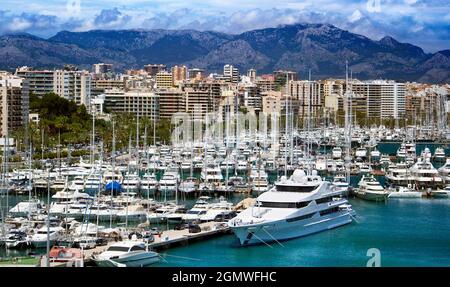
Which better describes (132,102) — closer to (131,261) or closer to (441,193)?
(441,193)

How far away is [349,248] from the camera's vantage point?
22.2 feet

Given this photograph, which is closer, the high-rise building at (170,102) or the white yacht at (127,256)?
the white yacht at (127,256)

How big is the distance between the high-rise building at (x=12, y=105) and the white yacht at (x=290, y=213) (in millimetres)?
10035

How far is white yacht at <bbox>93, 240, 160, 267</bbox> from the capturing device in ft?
18.8

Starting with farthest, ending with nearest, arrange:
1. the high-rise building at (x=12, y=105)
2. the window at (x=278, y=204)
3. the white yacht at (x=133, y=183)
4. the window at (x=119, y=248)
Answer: the high-rise building at (x=12, y=105) < the white yacht at (x=133, y=183) < the window at (x=278, y=204) < the window at (x=119, y=248)

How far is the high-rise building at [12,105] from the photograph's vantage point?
Result: 57.1ft

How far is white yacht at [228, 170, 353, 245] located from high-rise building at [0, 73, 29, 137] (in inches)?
395

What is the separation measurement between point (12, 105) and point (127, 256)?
41.7 feet

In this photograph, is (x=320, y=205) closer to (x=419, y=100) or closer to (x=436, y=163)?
(x=436, y=163)

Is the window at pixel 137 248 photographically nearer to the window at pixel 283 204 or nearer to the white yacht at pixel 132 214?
the window at pixel 283 204

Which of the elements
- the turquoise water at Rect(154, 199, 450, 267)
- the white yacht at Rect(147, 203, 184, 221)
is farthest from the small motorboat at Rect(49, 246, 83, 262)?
the white yacht at Rect(147, 203, 184, 221)

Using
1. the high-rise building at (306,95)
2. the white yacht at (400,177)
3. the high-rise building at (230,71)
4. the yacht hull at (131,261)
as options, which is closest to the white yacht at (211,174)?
the high-rise building at (230,71)

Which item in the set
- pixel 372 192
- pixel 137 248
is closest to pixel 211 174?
pixel 372 192

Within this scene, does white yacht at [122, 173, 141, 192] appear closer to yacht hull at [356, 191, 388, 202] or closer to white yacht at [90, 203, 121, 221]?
white yacht at [90, 203, 121, 221]
